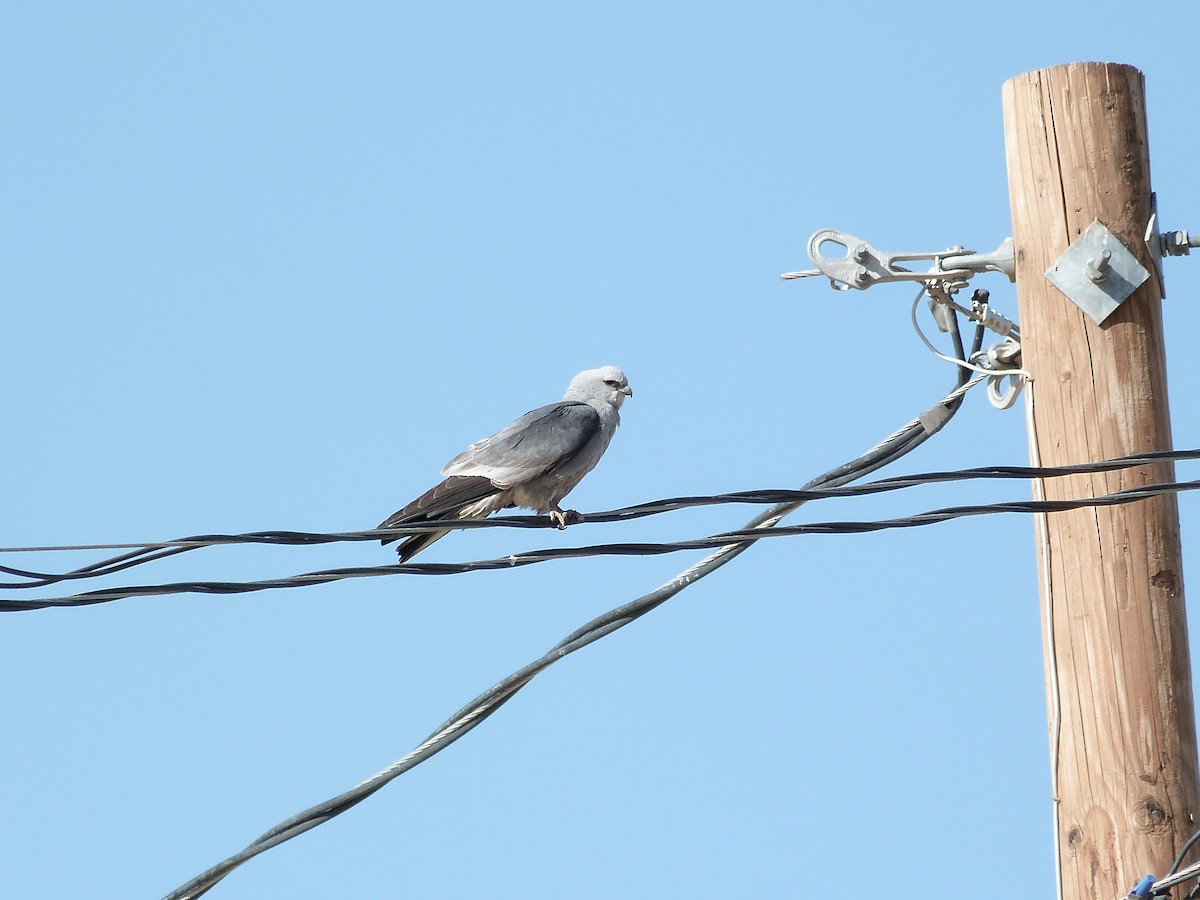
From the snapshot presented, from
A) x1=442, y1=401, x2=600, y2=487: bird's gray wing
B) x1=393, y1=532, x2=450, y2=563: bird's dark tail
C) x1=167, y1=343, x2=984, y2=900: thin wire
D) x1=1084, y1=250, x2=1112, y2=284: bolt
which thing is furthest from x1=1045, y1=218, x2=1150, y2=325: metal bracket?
x1=393, y1=532, x2=450, y2=563: bird's dark tail

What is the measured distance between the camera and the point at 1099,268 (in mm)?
5457

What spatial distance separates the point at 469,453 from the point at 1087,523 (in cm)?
392

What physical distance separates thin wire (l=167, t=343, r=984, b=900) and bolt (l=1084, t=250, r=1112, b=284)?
4.40ft

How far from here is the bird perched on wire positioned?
7988 millimetres

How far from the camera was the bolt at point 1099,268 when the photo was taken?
546cm

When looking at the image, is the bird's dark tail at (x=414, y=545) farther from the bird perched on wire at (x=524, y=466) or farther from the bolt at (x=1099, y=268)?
the bolt at (x=1099, y=268)

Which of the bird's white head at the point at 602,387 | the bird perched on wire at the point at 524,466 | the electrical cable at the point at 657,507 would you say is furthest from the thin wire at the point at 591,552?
the bird's white head at the point at 602,387

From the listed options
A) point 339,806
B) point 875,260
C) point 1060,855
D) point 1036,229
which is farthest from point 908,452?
point 339,806

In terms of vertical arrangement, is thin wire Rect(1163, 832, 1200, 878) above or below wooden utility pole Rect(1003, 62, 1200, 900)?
below

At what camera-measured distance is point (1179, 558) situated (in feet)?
18.0

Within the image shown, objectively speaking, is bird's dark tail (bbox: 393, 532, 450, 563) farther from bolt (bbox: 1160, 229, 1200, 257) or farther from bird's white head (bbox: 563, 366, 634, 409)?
bolt (bbox: 1160, 229, 1200, 257)

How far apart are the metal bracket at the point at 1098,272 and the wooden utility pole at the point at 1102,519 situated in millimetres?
50

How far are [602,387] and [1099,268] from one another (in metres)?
4.63

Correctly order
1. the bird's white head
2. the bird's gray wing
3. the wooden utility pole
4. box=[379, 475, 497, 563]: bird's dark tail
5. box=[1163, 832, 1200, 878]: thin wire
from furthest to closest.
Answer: the bird's white head
the bird's gray wing
box=[379, 475, 497, 563]: bird's dark tail
the wooden utility pole
box=[1163, 832, 1200, 878]: thin wire
